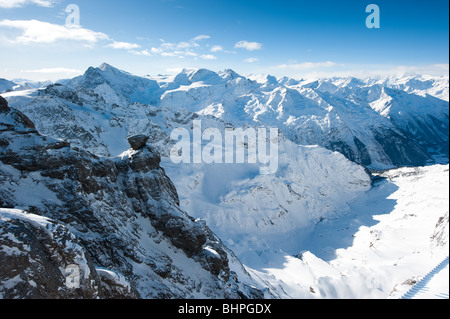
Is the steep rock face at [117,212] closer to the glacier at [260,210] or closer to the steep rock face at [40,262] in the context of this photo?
the glacier at [260,210]

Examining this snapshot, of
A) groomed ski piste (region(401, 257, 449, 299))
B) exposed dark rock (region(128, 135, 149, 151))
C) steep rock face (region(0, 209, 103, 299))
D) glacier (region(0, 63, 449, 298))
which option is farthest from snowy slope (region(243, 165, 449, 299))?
exposed dark rock (region(128, 135, 149, 151))

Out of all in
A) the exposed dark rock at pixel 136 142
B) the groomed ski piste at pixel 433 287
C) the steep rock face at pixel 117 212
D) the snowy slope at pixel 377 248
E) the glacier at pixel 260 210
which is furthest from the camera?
the snowy slope at pixel 377 248

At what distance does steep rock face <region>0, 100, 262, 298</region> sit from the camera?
1049 inches

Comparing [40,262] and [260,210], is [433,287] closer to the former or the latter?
[40,262]

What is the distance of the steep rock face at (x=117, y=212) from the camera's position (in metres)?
26.7

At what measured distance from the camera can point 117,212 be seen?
1304 inches

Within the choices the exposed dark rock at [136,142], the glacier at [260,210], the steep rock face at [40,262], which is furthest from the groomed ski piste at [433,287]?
the exposed dark rock at [136,142]

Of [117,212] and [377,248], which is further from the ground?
[117,212]

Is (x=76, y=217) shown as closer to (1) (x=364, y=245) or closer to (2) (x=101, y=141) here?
(2) (x=101, y=141)

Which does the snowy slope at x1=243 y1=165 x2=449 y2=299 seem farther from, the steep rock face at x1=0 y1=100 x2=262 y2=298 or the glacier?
the steep rock face at x1=0 y1=100 x2=262 y2=298

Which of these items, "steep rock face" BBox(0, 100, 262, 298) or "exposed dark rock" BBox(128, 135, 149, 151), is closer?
"steep rock face" BBox(0, 100, 262, 298)

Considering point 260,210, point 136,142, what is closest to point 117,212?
point 136,142

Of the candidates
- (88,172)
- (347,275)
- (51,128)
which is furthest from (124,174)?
(51,128)
